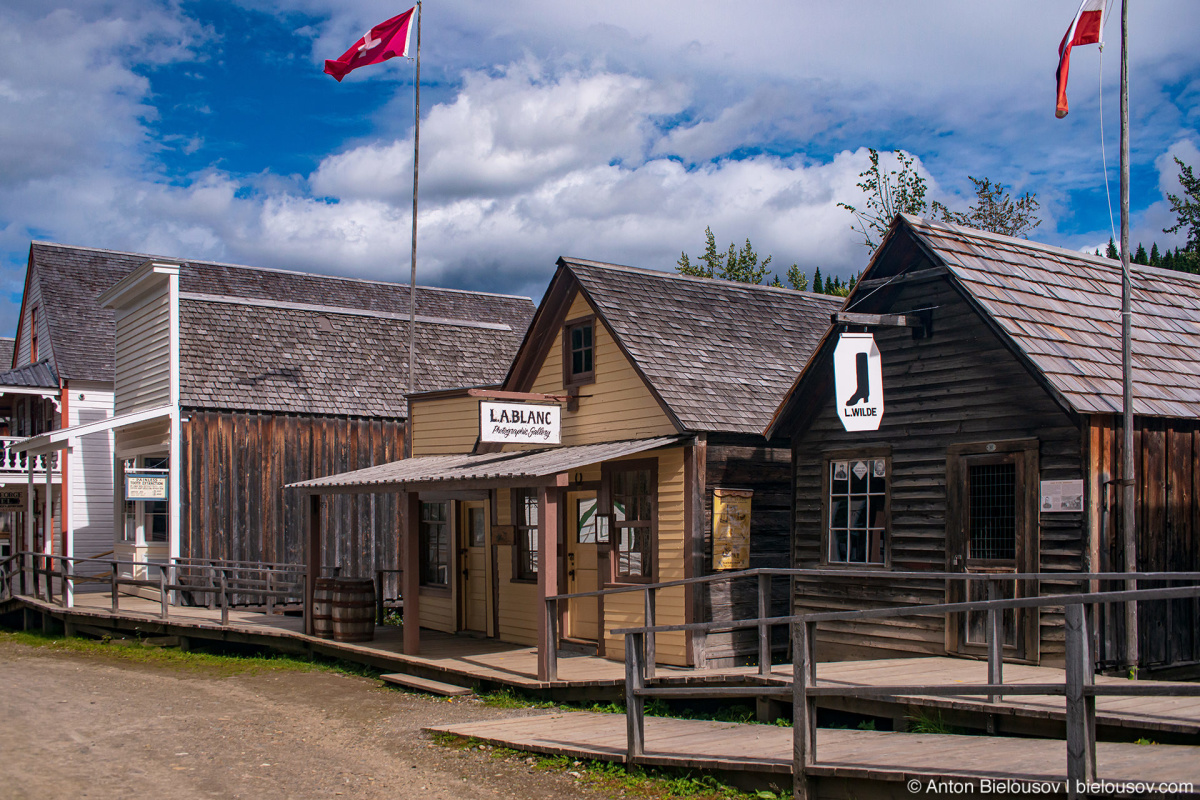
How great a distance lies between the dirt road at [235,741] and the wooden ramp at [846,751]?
599mm

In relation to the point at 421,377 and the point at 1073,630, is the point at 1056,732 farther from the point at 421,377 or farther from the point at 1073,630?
the point at 421,377

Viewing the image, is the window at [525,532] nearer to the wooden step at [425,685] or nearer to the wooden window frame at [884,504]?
the wooden step at [425,685]

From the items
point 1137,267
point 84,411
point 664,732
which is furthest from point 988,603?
point 84,411

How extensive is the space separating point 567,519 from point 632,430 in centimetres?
189

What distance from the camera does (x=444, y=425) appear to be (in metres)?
17.7

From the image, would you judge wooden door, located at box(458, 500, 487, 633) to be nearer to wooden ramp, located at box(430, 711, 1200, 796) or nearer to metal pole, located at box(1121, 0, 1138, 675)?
wooden ramp, located at box(430, 711, 1200, 796)

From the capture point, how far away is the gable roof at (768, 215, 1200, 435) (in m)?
10.5

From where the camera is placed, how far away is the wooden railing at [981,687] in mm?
5434

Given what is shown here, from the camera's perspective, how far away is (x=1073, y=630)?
5.57m

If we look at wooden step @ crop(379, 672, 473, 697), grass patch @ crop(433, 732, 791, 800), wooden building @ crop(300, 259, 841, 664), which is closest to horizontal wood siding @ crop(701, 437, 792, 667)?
wooden building @ crop(300, 259, 841, 664)

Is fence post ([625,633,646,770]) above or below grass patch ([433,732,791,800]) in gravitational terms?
above

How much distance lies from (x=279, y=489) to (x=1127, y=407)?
16242 millimetres

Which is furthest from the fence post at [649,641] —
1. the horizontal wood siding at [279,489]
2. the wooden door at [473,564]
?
the horizontal wood siding at [279,489]

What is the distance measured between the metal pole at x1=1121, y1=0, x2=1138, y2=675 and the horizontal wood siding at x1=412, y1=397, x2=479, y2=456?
373 inches
